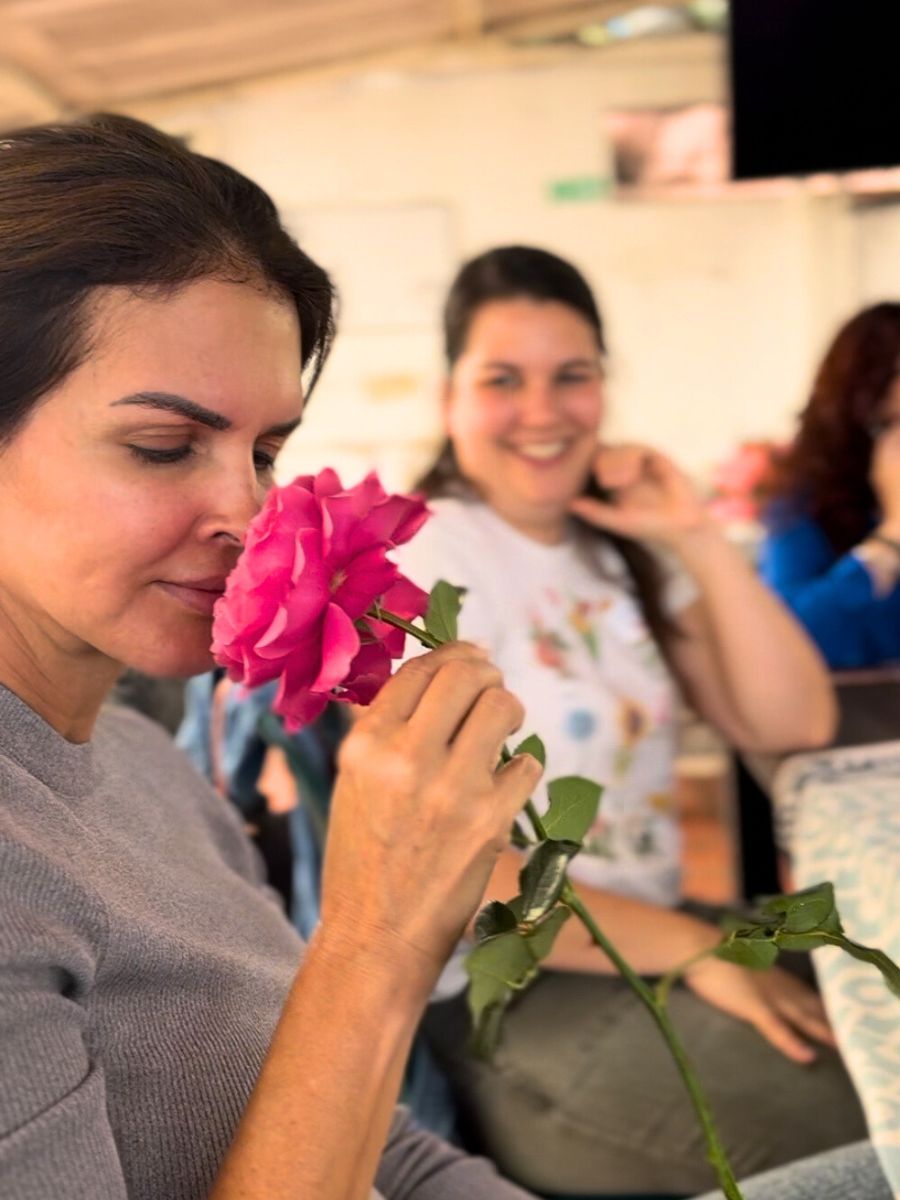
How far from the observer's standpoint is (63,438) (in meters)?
0.70

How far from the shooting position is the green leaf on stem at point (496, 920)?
23.5 inches

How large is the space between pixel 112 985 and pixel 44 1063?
98 millimetres

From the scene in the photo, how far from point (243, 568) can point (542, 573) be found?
3.41 ft

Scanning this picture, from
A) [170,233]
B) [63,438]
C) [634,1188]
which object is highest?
[170,233]

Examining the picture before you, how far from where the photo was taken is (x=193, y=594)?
2.42 ft

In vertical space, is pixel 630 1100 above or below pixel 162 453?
below

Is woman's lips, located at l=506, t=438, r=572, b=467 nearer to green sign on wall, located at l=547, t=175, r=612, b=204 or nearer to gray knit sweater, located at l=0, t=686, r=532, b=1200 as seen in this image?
gray knit sweater, located at l=0, t=686, r=532, b=1200

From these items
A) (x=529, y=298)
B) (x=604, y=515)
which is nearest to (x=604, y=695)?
(x=604, y=515)

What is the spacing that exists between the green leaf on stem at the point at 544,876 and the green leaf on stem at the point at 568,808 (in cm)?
4

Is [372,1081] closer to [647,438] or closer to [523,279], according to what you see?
[523,279]

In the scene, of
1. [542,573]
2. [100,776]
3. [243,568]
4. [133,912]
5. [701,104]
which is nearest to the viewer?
[243,568]

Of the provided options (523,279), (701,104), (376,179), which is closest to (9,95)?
(376,179)

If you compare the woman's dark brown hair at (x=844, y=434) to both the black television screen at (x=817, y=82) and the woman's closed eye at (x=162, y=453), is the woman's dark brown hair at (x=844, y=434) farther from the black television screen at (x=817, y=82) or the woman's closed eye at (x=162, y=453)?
the woman's closed eye at (x=162, y=453)

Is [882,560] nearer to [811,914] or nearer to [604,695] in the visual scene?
[604,695]
